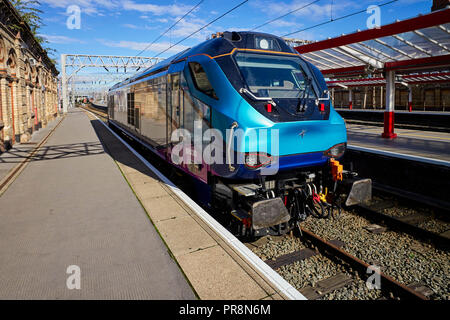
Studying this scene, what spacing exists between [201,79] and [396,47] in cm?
1088

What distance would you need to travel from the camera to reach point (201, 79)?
5.35 m

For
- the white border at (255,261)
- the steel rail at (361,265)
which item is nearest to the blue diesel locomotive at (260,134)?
the white border at (255,261)

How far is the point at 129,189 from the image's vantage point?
23.3ft

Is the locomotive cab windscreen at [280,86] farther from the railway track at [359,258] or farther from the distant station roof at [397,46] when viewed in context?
the distant station roof at [397,46]

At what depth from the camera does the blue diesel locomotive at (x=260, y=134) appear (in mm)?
4555

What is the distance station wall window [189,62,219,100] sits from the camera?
16.6 ft

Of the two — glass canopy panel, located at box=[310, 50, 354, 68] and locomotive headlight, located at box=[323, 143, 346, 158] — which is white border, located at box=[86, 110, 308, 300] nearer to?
locomotive headlight, located at box=[323, 143, 346, 158]

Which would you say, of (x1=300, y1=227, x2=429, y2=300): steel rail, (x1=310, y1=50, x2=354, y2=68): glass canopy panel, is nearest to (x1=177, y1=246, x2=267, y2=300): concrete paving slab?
(x1=300, y1=227, x2=429, y2=300): steel rail

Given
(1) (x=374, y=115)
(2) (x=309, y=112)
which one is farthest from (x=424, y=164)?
(1) (x=374, y=115)

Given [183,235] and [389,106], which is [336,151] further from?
[389,106]

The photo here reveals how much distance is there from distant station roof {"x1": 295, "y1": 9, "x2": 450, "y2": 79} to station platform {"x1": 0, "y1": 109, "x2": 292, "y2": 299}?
30.5 ft

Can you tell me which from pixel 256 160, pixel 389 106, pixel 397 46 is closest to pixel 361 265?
pixel 256 160
